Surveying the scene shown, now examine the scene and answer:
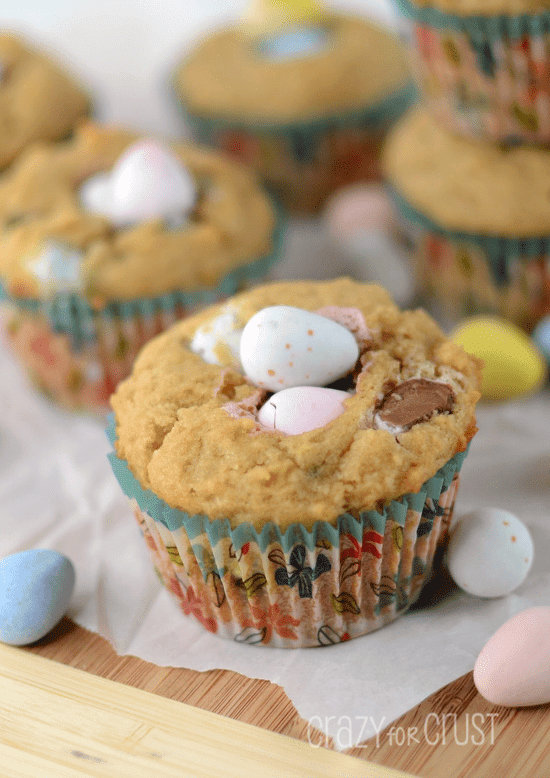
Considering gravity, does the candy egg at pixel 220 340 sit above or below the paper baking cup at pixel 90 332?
above

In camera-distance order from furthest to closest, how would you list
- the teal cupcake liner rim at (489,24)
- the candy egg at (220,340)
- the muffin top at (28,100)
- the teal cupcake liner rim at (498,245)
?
1. the muffin top at (28,100)
2. the teal cupcake liner rim at (498,245)
3. the teal cupcake liner rim at (489,24)
4. the candy egg at (220,340)

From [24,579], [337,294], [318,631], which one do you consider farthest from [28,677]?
[337,294]

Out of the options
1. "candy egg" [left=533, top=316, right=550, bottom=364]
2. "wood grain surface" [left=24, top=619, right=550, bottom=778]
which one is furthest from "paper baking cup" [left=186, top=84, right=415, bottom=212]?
"wood grain surface" [left=24, top=619, right=550, bottom=778]

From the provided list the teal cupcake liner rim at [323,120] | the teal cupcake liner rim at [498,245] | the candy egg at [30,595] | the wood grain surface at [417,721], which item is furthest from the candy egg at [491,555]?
the teal cupcake liner rim at [323,120]

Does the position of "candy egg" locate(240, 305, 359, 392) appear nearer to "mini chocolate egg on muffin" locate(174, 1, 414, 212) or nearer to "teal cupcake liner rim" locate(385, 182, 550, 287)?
"teal cupcake liner rim" locate(385, 182, 550, 287)

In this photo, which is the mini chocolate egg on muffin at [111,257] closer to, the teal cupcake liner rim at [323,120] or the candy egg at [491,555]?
the teal cupcake liner rim at [323,120]

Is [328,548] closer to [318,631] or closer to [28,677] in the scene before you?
[318,631]

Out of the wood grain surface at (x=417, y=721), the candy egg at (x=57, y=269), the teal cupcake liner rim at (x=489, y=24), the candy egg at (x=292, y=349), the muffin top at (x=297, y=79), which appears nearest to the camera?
the wood grain surface at (x=417, y=721)
